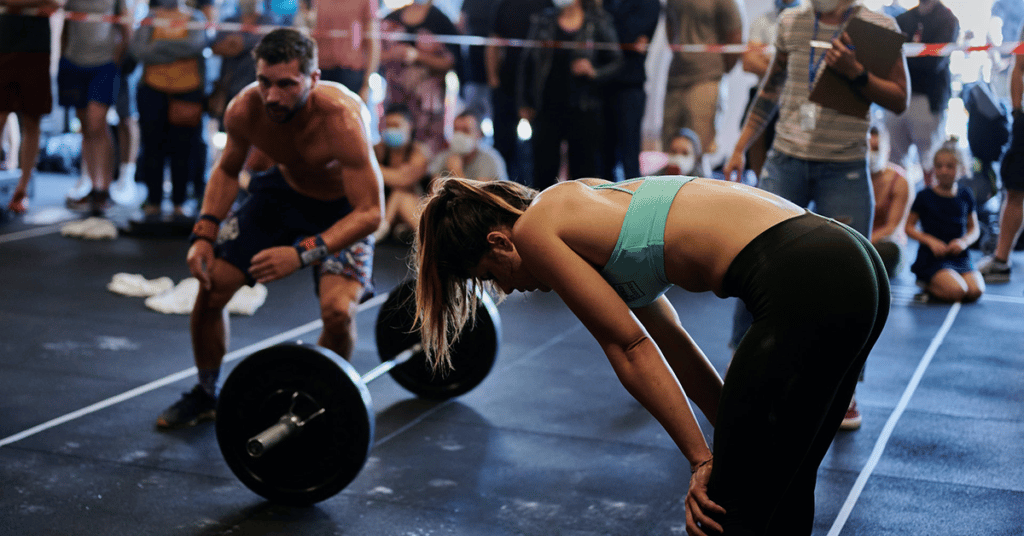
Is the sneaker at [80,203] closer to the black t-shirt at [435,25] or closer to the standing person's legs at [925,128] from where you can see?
the black t-shirt at [435,25]

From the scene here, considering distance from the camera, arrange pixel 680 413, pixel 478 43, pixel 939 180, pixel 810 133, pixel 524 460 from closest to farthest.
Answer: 1. pixel 680 413
2. pixel 524 460
3. pixel 810 133
4. pixel 939 180
5. pixel 478 43

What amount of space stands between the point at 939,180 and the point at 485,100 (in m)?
3.31

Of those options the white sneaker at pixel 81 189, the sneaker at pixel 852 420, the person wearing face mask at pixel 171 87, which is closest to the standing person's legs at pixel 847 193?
the sneaker at pixel 852 420

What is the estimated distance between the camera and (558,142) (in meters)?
6.43

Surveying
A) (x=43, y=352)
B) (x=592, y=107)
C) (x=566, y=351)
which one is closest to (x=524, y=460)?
(x=566, y=351)

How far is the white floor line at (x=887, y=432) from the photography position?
2654 millimetres

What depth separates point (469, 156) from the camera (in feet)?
21.5

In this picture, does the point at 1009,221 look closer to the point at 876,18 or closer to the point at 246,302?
the point at 876,18

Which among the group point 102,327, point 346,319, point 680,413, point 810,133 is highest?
point 810,133

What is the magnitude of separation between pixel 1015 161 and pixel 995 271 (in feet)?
2.18

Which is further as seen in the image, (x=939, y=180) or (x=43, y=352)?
(x=939, y=180)

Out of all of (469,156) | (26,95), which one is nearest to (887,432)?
(469,156)

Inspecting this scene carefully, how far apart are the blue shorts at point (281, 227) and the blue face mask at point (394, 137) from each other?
318 cm

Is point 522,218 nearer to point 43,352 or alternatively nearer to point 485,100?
point 43,352
